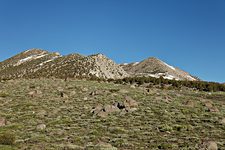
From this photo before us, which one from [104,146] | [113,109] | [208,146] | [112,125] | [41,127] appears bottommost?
[104,146]

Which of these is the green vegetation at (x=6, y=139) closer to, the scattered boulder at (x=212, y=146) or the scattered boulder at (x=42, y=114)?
the scattered boulder at (x=42, y=114)

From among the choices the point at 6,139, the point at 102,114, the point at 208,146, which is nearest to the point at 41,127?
the point at 6,139

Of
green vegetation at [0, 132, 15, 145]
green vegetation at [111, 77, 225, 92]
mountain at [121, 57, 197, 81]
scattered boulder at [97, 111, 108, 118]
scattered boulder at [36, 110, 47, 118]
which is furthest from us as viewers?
mountain at [121, 57, 197, 81]

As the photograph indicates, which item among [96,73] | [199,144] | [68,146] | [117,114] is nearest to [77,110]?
[117,114]

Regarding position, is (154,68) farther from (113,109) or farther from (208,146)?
(208,146)

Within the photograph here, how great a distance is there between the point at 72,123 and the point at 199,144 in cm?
941

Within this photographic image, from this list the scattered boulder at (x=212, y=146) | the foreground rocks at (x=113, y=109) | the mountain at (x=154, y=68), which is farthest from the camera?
the mountain at (x=154, y=68)

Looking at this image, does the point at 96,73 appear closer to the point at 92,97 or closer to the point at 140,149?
the point at 92,97

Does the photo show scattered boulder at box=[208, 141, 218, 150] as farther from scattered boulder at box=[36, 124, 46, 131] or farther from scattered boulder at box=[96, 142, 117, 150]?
scattered boulder at box=[36, 124, 46, 131]

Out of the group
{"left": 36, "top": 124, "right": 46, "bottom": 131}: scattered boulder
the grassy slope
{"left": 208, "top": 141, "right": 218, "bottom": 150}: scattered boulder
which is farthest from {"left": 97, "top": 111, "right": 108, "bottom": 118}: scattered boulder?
{"left": 208, "top": 141, "right": 218, "bottom": 150}: scattered boulder

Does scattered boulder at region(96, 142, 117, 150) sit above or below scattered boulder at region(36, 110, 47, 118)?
below

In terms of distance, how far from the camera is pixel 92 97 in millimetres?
33781

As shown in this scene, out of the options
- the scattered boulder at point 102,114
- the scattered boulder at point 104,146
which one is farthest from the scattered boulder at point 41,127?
the scattered boulder at point 104,146

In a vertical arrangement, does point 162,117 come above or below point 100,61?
below
